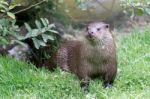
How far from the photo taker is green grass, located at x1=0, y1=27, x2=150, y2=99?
14.9ft

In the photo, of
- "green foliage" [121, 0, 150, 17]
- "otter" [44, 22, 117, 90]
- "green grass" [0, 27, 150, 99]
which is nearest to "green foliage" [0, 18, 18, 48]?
"green grass" [0, 27, 150, 99]

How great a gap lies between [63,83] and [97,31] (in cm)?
67

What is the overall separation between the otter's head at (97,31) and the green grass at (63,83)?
51 cm

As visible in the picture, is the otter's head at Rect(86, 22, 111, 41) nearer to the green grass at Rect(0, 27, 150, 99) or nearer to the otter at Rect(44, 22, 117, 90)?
the otter at Rect(44, 22, 117, 90)

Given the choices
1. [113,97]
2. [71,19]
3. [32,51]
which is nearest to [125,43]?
[71,19]

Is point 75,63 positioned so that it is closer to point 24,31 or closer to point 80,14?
point 24,31

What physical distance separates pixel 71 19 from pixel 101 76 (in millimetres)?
1592

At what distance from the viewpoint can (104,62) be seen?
185 inches

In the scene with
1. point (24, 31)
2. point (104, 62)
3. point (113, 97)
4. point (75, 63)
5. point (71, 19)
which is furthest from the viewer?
A: point (71, 19)

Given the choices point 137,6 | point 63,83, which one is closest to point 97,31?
point 137,6

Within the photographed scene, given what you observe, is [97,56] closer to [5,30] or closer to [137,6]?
[137,6]

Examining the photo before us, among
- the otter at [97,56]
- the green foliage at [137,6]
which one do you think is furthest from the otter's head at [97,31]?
the green foliage at [137,6]

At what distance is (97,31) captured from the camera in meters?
4.54

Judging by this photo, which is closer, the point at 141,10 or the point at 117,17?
the point at 141,10
